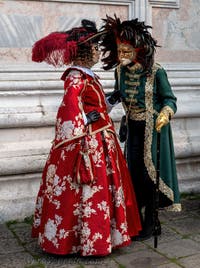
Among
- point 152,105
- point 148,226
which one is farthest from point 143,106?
point 148,226

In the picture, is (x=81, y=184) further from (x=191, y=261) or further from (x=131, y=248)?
(x=191, y=261)

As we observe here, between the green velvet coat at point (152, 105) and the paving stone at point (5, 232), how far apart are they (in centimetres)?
122

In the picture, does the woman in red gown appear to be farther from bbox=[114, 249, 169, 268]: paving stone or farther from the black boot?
the black boot

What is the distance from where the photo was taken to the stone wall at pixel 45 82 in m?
4.48

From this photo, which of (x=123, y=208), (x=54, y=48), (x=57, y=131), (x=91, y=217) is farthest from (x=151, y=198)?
(x=54, y=48)

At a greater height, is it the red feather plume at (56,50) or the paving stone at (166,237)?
the red feather plume at (56,50)

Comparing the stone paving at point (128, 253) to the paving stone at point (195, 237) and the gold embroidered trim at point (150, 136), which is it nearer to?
the paving stone at point (195, 237)

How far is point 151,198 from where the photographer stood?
13.0 feet

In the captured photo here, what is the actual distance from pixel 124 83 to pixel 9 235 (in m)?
1.51

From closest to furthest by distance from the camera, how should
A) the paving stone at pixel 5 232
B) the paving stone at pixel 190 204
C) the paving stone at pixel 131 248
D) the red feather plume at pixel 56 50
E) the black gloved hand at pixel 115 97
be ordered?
the red feather plume at pixel 56 50 → the paving stone at pixel 131 248 → the black gloved hand at pixel 115 97 → the paving stone at pixel 5 232 → the paving stone at pixel 190 204

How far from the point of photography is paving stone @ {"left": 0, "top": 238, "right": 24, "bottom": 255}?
375 centimetres

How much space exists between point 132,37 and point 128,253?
4.98 ft

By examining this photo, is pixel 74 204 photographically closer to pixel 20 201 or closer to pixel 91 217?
pixel 91 217

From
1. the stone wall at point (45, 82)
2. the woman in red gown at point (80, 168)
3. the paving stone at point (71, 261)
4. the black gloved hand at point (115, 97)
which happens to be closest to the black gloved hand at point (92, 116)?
the woman in red gown at point (80, 168)
